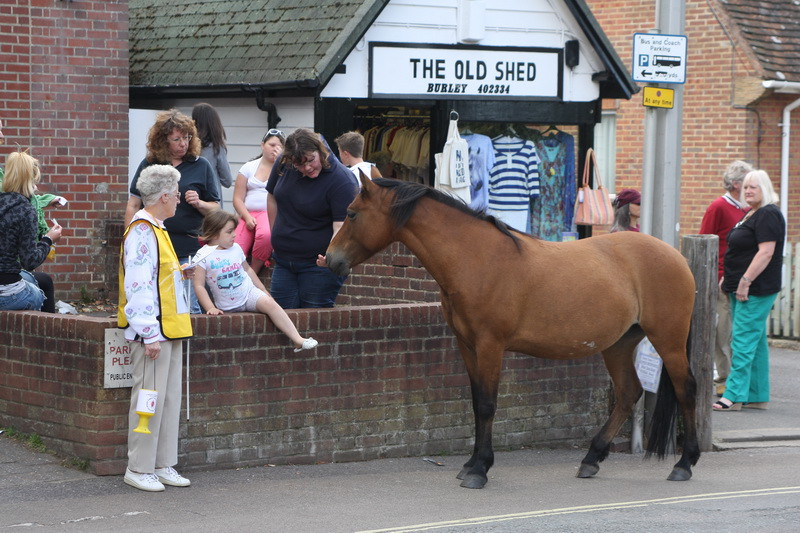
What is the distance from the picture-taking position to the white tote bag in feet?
45.1

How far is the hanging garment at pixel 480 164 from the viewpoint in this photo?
14.6 m

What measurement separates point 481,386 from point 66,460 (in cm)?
273

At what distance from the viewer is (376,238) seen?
26.7ft

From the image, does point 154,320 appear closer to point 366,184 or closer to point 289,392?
point 289,392

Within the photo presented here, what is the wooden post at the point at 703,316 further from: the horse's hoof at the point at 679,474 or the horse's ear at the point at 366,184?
the horse's ear at the point at 366,184

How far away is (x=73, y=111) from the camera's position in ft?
43.7

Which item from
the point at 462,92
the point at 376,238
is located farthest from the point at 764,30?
the point at 376,238

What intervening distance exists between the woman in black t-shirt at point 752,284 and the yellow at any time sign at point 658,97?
1944 millimetres

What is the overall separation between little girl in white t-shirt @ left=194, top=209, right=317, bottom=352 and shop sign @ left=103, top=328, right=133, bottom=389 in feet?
2.32

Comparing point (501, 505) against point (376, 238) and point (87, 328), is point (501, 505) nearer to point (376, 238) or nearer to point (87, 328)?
point (376, 238)

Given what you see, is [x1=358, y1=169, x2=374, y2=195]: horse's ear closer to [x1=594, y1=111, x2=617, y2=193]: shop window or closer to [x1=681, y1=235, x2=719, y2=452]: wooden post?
[x1=681, y1=235, x2=719, y2=452]: wooden post

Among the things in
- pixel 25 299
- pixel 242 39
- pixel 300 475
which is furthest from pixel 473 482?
pixel 242 39

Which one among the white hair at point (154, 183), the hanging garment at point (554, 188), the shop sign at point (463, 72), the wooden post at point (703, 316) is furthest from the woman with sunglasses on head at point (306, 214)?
the hanging garment at point (554, 188)

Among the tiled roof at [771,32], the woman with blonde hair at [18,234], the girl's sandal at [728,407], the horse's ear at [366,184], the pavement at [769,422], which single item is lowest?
the pavement at [769,422]
